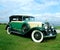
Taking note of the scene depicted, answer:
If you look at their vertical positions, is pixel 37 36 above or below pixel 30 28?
below

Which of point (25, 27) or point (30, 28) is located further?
point (25, 27)

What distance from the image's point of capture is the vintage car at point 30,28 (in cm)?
1214

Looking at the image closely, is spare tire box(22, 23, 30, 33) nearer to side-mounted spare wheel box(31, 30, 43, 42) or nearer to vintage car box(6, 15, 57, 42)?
vintage car box(6, 15, 57, 42)

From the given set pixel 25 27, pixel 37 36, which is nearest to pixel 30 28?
pixel 25 27

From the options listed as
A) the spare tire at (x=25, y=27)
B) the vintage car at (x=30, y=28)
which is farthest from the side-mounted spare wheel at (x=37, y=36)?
the spare tire at (x=25, y=27)

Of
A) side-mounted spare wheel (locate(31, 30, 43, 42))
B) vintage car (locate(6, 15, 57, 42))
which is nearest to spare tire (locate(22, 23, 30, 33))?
vintage car (locate(6, 15, 57, 42))

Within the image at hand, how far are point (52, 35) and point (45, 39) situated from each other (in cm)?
64

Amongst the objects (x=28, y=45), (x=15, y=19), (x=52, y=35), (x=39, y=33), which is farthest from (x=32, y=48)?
(x=15, y=19)

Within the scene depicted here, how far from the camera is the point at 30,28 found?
13.2 meters

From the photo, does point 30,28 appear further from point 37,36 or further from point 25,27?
point 37,36

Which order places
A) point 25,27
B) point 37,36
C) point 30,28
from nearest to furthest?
point 37,36
point 30,28
point 25,27

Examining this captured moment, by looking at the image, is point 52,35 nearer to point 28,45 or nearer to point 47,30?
point 47,30

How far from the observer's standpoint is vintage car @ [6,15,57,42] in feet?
39.8

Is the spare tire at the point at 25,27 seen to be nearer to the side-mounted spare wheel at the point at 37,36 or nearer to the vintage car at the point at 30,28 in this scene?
the vintage car at the point at 30,28
